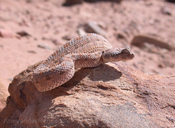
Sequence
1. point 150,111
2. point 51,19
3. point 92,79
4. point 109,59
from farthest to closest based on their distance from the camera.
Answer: point 51,19 → point 109,59 → point 92,79 → point 150,111

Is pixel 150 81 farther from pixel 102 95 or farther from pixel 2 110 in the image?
pixel 2 110

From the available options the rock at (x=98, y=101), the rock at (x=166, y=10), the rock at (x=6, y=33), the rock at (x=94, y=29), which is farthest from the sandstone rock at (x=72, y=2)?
the rock at (x=98, y=101)

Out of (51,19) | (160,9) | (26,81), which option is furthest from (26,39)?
(160,9)

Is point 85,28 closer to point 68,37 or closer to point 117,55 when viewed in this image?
point 68,37

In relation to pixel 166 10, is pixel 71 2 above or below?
above

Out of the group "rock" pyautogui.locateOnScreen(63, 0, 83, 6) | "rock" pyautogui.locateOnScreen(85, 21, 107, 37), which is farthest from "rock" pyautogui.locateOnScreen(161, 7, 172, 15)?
"rock" pyautogui.locateOnScreen(85, 21, 107, 37)

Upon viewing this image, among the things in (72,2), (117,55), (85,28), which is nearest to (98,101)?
(117,55)

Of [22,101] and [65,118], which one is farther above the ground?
[65,118]
